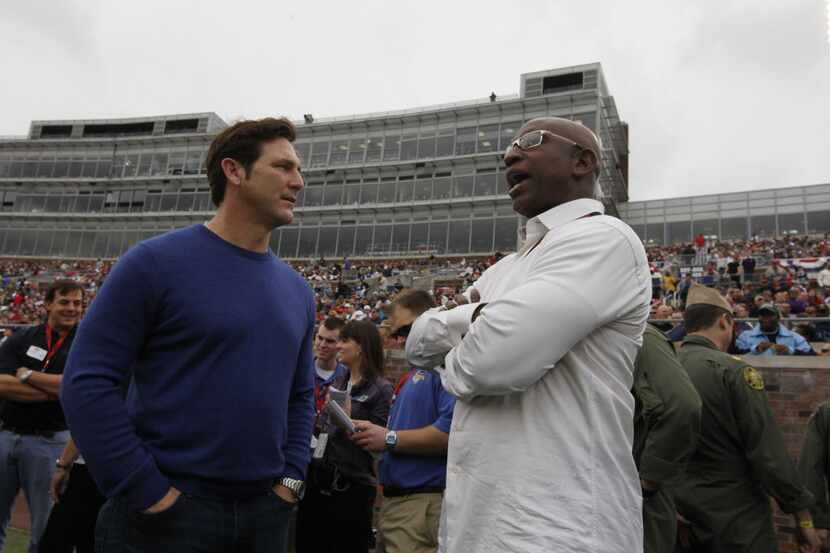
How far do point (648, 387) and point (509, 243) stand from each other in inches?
1235

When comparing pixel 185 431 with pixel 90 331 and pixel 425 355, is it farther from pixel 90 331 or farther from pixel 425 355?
pixel 425 355

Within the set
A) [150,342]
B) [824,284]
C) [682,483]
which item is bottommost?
[682,483]

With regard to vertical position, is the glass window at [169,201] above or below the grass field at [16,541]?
above

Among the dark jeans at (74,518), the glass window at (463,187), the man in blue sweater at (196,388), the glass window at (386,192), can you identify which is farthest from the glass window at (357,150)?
the man in blue sweater at (196,388)

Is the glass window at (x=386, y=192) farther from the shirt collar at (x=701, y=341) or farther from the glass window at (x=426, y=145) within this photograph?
the shirt collar at (x=701, y=341)

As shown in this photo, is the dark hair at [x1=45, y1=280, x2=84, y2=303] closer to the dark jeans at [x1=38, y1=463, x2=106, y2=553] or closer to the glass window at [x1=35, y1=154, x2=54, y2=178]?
the dark jeans at [x1=38, y1=463, x2=106, y2=553]

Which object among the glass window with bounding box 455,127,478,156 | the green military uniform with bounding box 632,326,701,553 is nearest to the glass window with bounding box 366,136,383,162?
the glass window with bounding box 455,127,478,156

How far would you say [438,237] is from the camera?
36438mm

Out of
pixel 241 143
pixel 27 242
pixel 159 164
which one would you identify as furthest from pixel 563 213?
pixel 27 242

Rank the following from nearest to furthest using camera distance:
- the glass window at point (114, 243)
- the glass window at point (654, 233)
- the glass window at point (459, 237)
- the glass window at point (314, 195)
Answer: the glass window at point (459, 237) < the glass window at point (654, 233) < the glass window at point (314, 195) < the glass window at point (114, 243)

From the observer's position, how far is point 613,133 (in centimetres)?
3850

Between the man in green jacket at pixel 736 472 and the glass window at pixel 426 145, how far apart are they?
36.4 meters

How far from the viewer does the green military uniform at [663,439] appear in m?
2.59

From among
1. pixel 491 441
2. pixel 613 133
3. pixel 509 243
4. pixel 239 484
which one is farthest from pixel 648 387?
pixel 613 133
